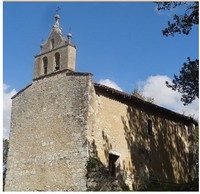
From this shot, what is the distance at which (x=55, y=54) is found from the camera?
24.2 metres


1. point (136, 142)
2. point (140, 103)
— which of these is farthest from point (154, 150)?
point (140, 103)

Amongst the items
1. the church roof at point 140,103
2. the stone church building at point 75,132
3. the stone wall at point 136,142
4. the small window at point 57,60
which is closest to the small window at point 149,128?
the stone church building at point 75,132

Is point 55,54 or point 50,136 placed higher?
point 55,54

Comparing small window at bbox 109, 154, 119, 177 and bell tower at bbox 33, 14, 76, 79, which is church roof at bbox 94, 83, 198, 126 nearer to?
bell tower at bbox 33, 14, 76, 79

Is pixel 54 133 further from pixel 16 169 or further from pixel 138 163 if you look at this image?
pixel 138 163

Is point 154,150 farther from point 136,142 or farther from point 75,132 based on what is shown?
point 75,132

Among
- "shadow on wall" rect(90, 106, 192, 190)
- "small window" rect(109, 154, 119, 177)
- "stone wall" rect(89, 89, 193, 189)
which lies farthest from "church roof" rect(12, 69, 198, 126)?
"small window" rect(109, 154, 119, 177)

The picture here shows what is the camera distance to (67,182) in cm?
2088

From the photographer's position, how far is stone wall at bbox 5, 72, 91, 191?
21.0 m

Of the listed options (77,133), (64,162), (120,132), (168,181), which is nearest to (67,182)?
(64,162)

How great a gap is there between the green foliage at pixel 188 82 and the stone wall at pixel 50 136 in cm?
479

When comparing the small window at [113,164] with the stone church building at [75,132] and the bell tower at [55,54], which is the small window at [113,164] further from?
the bell tower at [55,54]

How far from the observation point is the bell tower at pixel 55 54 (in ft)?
76.5

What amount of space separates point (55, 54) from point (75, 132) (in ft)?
17.8
